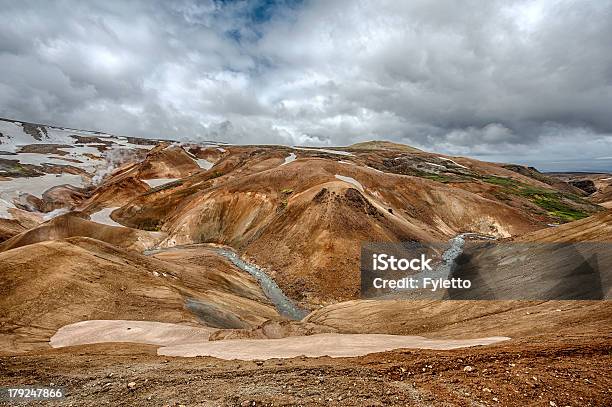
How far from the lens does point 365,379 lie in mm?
11773

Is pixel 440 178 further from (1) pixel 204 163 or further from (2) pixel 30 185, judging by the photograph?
(2) pixel 30 185

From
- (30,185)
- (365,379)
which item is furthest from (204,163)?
(365,379)

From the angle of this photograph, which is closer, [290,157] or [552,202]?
[552,202]

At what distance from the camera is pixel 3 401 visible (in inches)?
458

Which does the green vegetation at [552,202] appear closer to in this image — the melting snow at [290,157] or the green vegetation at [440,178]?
the green vegetation at [440,178]

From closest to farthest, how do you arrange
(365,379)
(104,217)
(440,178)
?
1. (365,379)
2. (104,217)
3. (440,178)

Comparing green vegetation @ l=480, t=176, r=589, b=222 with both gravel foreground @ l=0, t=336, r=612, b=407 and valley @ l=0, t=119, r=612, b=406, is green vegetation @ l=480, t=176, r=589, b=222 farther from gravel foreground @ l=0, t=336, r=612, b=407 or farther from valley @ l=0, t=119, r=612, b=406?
gravel foreground @ l=0, t=336, r=612, b=407

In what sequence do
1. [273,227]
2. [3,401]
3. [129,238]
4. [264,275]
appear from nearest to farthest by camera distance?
[3,401] → [264,275] → [273,227] → [129,238]

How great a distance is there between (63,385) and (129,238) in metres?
63.0

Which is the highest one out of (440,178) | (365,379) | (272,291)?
(440,178)

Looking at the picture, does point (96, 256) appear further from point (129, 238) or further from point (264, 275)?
point (129, 238)

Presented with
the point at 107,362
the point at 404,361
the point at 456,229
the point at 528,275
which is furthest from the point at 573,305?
the point at 456,229

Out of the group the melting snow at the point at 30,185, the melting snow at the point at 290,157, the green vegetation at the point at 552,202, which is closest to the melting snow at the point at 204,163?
the melting snow at the point at 290,157

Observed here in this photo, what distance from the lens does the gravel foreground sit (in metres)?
10.0
